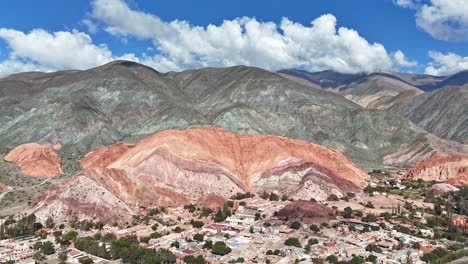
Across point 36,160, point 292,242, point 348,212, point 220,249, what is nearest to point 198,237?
point 220,249

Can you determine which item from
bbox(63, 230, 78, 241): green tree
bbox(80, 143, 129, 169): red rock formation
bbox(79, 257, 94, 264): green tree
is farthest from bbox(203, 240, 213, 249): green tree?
bbox(80, 143, 129, 169): red rock formation

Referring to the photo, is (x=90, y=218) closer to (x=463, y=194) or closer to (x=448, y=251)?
(x=448, y=251)

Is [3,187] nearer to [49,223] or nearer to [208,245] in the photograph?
[49,223]

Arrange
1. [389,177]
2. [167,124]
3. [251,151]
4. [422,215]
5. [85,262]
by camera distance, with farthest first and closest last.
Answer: [167,124], [389,177], [251,151], [422,215], [85,262]

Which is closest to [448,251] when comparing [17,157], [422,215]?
[422,215]

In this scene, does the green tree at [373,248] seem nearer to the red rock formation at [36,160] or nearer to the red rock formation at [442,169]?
the red rock formation at [442,169]

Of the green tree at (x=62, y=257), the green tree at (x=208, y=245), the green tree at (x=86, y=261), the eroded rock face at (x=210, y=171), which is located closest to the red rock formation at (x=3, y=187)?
the eroded rock face at (x=210, y=171)

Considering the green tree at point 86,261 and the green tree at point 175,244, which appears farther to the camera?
the green tree at point 175,244
